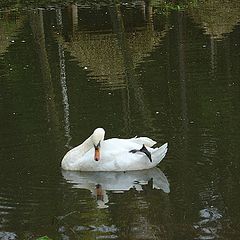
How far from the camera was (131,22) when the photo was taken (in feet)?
88.1

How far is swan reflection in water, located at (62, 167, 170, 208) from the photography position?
10.2 m

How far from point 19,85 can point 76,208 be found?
8.29m

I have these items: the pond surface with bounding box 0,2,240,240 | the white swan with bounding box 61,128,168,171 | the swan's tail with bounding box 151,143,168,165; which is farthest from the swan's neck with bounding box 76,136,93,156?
the swan's tail with bounding box 151,143,168,165

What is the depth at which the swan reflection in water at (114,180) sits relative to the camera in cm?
1019

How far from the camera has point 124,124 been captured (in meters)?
13.2

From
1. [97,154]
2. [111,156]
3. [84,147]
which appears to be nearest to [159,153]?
[111,156]

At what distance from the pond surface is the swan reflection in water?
0.02 meters

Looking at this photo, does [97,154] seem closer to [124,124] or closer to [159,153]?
[159,153]

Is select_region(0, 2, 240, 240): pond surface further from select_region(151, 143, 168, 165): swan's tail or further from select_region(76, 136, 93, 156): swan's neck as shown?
select_region(76, 136, 93, 156): swan's neck

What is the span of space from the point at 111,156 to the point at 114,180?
444mm

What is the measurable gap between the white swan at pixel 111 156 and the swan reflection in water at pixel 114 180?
0.08 meters

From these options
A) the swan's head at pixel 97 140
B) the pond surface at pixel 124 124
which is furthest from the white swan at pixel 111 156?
the pond surface at pixel 124 124

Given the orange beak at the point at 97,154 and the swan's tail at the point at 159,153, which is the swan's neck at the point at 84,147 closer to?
the orange beak at the point at 97,154

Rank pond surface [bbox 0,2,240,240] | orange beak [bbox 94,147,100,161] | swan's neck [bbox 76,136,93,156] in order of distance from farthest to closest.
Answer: swan's neck [bbox 76,136,93,156], orange beak [bbox 94,147,100,161], pond surface [bbox 0,2,240,240]
